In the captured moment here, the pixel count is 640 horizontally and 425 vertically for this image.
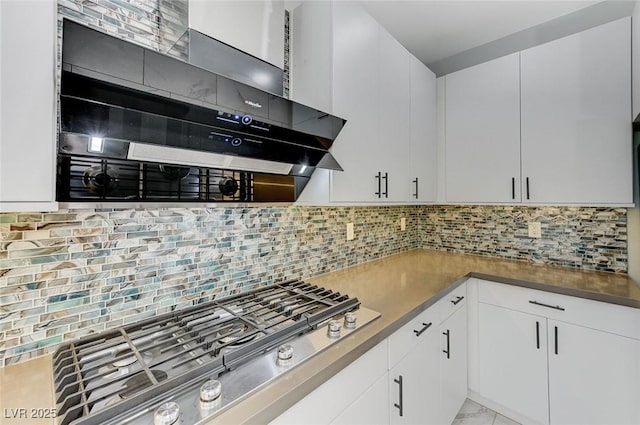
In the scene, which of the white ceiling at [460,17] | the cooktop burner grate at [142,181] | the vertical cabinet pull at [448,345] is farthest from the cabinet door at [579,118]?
the cooktop burner grate at [142,181]

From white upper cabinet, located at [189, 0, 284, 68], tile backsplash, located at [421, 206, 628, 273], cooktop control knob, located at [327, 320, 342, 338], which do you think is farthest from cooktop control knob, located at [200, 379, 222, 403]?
tile backsplash, located at [421, 206, 628, 273]

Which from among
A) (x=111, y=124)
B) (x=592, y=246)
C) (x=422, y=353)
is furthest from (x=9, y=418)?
(x=592, y=246)

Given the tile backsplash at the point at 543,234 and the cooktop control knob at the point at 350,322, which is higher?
the tile backsplash at the point at 543,234

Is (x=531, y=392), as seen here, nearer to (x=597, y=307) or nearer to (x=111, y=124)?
(x=597, y=307)

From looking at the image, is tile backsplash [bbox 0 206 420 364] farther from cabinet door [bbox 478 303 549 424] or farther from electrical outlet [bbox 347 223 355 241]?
cabinet door [bbox 478 303 549 424]

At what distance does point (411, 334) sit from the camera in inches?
49.0

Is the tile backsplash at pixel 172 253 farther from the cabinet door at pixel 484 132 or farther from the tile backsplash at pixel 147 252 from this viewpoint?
the cabinet door at pixel 484 132

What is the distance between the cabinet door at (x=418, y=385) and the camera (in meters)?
1.15

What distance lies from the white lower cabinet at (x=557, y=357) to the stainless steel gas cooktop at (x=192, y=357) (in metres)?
1.12

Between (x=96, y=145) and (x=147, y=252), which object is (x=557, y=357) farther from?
(x=96, y=145)

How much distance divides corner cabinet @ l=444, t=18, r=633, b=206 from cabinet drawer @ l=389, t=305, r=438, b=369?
3.64ft

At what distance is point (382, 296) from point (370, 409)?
0.49 m

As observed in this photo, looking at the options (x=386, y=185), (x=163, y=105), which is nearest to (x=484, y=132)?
(x=386, y=185)

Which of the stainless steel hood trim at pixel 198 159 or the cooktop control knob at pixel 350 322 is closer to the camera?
the stainless steel hood trim at pixel 198 159
